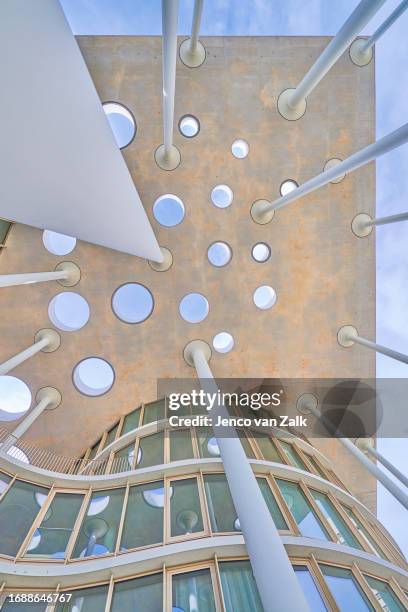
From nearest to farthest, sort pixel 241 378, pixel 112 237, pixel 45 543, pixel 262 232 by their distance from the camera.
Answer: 1. pixel 45 543
2. pixel 112 237
3. pixel 262 232
4. pixel 241 378

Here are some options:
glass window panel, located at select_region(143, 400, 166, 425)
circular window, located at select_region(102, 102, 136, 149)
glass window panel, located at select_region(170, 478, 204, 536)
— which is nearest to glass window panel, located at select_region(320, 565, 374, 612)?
glass window panel, located at select_region(170, 478, 204, 536)

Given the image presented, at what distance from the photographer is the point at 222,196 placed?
17.3 meters

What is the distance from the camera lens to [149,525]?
404 inches

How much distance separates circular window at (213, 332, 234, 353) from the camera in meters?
18.7

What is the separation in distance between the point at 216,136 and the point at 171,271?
561 centimetres

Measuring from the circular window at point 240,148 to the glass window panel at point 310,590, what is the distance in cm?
1379

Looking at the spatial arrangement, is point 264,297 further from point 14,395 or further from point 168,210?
point 14,395

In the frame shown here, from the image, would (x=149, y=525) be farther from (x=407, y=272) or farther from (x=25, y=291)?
(x=407, y=272)

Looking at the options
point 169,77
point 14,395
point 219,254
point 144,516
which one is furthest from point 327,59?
point 14,395

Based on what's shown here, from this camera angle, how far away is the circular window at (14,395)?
1845cm

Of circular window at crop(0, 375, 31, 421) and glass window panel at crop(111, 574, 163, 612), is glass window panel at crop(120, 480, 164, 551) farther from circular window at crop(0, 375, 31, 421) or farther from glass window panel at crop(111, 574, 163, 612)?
circular window at crop(0, 375, 31, 421)

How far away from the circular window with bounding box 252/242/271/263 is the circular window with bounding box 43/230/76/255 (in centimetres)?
750

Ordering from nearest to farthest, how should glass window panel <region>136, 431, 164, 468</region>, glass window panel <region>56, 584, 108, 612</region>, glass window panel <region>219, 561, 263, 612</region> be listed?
1. glass window panel <region>219, 561, 263, 612</region>
2. glass window panel <region>56, 584, 108, 612</region>
3. glass window panel <region>136, 431, 164, 468</region>

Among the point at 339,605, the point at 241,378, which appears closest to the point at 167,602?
the point at 339,605
